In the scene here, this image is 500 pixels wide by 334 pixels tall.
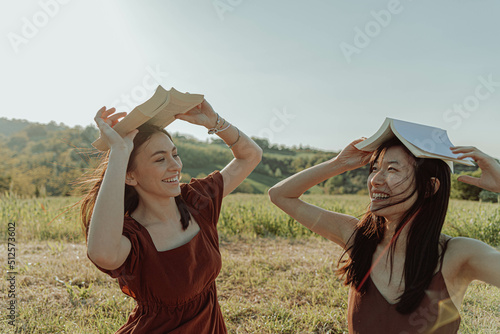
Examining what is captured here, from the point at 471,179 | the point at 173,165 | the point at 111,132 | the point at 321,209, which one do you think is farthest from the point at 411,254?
the point at 111,132

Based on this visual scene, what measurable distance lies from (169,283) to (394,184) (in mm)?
1287

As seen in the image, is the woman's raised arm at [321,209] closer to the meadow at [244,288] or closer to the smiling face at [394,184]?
the smiling face at [394,184]

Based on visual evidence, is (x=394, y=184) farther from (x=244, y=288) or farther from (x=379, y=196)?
(x=244, y=288)

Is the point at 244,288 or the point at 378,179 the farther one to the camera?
the point at 244,288

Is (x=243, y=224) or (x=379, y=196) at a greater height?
(x=379, y=196)

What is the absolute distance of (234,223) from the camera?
25.5 ft

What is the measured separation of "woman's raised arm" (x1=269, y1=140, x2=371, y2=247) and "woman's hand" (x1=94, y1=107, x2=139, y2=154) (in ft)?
3.22

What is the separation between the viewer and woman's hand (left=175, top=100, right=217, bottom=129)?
2363 millimetres

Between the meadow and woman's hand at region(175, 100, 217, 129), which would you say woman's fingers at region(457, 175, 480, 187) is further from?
woman's hand at region(175, 100, 217, 129)

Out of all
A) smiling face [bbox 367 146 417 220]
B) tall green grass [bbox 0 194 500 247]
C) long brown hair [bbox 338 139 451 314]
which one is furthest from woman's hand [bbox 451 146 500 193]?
tall green grass [bbox 0 194 500 247]

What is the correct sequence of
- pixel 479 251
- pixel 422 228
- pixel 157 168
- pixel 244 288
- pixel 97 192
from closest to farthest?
pixel 479 251 < pixel 422 228 < pixel 157 168 < pixel 97 192 < pixel 244 288

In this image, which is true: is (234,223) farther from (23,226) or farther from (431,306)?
(431,306)

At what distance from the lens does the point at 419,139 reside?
184 centimetres

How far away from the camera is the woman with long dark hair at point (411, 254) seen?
173 centimetres
